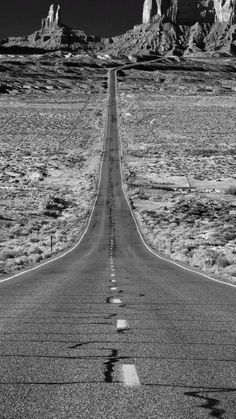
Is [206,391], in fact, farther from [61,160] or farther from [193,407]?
[61,160]

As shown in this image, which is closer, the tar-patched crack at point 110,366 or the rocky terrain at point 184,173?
the tar-patched crack at point 110,366

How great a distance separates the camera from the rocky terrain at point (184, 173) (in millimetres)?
39556

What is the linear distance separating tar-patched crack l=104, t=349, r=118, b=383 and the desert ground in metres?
17.6

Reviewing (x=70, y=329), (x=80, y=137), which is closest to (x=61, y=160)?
(x=80, y=137)

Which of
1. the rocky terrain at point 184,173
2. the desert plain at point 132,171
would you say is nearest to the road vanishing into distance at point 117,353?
the desert plain at point 132,171

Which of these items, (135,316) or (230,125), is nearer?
(135,316)

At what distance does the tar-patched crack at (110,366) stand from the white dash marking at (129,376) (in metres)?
0.12

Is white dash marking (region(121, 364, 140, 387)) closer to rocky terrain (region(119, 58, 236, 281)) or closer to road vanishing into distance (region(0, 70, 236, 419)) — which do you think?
road vanishing into distance (region(0, 70, 236, 419))

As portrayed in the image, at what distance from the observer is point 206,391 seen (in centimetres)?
487

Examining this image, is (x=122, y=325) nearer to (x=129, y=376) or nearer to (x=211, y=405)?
(x=129, y=376)

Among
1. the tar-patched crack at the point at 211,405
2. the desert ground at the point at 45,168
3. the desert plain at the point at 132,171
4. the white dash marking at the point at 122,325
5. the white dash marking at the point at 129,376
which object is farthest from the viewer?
the desert ground at the point at 45,168

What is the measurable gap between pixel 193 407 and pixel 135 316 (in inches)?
186

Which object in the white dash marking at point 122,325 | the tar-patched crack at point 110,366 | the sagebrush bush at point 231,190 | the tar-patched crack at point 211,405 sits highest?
the sagebrush bush at point 231,190

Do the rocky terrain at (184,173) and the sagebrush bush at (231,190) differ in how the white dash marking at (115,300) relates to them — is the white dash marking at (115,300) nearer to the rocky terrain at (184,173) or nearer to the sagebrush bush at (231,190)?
the rocky terrain at (184,173)
